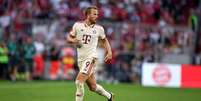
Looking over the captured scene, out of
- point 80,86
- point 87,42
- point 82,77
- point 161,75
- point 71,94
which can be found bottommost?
point 161,75

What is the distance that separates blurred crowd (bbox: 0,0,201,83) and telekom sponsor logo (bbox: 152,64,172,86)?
85.6 inches

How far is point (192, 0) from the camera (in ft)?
117

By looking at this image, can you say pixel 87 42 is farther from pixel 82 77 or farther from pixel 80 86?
pixel 80 86

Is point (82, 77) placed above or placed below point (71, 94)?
above

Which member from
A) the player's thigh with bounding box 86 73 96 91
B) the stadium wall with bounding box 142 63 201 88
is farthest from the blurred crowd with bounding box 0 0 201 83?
the player's thigh with bounding box 86 73 96 91

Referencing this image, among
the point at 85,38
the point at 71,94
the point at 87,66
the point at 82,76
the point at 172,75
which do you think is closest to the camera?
the point at 82,76

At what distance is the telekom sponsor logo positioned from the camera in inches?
1073

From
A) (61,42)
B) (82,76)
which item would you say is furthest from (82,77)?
(61,42)

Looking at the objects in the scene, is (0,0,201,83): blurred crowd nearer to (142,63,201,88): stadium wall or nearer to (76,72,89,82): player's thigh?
(142,63,201,88): stadium wall

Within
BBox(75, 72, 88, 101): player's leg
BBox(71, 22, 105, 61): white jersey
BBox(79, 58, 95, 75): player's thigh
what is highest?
BBox(71, 22, 105, 61): white jersey

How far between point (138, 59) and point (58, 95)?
31.4ft

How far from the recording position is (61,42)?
30.0 metres

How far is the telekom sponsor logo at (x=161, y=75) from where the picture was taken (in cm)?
2725

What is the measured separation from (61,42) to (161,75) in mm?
4943
